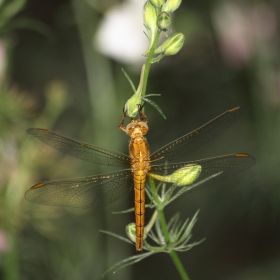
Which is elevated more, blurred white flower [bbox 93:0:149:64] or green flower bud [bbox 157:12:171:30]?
blurred white flower [bbox 93:0:149:64]

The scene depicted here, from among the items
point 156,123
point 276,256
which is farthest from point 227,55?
point 276,256

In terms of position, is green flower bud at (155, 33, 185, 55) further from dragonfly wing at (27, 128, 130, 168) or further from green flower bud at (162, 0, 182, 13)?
dragonfly wing at (27, 128, 130, 168)

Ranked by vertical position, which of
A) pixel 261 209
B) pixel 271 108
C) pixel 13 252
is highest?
pixel 271 108

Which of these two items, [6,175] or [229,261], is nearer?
[6,175]

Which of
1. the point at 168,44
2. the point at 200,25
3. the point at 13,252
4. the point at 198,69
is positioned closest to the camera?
the point at 168,44

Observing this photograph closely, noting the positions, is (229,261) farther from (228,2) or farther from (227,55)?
(228,2)

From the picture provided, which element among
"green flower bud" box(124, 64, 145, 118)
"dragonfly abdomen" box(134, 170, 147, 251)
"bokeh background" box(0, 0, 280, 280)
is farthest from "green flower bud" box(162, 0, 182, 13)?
"bokeh background" box(0, 0, 280, 280)

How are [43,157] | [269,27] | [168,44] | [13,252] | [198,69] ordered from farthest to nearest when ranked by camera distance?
[198,69], [269,27], [43,157], [13,252], [168,44]

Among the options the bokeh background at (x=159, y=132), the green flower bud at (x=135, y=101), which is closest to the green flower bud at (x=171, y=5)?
the green flower bud at (x=135, y=101)
